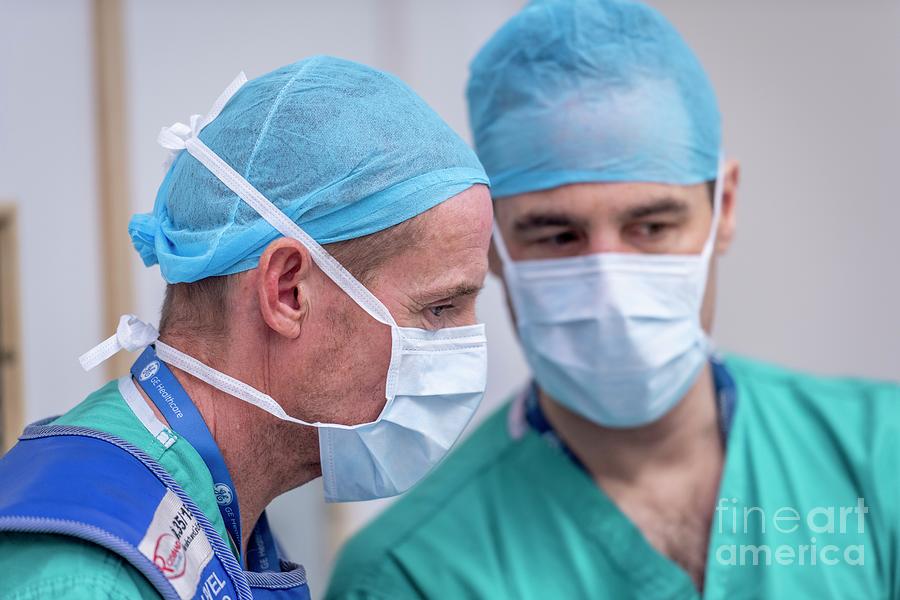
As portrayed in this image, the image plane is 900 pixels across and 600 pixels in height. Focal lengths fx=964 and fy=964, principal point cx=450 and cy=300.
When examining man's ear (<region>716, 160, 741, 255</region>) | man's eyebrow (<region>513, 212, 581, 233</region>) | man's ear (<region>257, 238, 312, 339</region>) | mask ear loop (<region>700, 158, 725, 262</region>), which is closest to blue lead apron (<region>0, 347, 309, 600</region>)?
man's ear (<region>257, 238, 312, 339</region>)

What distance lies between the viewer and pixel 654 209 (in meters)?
1.63

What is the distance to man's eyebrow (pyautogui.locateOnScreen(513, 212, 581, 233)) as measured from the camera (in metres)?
1.64

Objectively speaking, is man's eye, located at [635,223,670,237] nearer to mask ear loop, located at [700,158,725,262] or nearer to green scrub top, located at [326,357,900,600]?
mask ear loop, located at [700,158,725,262]

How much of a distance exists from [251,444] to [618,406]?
2.37 ft

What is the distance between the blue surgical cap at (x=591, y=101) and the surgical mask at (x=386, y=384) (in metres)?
0.50

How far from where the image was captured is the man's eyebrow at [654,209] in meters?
1.62

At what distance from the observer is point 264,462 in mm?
1159

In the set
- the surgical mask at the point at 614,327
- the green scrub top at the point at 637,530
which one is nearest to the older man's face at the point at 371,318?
the surgical mask at the point at 614,327

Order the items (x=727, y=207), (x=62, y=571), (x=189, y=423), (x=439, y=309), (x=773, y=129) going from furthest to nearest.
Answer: (x=773, y=129) → (x=727, y=207) → (x=439, y=309) → (x=189, y=423) → (x=62, y=571)

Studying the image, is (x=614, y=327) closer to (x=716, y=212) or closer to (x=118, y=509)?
(x=716, y=212)

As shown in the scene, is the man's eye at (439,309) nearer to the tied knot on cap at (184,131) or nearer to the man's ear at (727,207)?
the tied knot on cap at (184,131)

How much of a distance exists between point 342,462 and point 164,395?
231 millimetres

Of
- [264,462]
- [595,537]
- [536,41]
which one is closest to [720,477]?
[595,537]

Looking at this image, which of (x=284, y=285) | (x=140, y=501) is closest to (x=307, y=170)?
(x=284, y=285)
